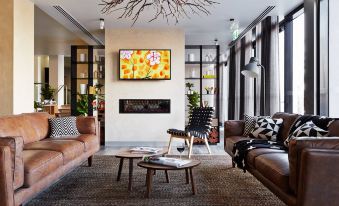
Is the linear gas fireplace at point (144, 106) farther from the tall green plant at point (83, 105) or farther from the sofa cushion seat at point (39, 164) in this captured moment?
the sofa cushion seat at point (39, 164)

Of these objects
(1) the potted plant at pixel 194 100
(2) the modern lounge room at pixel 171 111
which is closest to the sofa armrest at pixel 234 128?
(2) the modern lounge room at pixel 171 111

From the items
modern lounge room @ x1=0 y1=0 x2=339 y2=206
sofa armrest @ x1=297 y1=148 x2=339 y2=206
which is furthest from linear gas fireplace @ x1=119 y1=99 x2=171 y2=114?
sofa armrest @ x1=297 y1=148 x2=339 y2=206

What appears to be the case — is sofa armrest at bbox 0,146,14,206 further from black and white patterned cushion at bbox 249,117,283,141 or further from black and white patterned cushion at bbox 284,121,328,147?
black and white patterned cushion at bbox 249,117,283,141

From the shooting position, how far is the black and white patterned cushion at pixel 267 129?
4.25m

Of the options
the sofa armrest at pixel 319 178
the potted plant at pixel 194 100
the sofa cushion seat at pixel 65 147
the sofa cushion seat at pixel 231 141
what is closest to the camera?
the sofa armrest at pixel 319 178

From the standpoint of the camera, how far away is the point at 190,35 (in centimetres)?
807

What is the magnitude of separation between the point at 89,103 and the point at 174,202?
4702mm

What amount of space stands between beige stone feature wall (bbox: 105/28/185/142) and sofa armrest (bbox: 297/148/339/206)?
16.3ft

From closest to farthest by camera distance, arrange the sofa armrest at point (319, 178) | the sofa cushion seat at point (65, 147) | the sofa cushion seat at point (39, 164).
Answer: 1. the sofa armrest at point (319, 178)
2. the sofa cushion seat at point (39, 164)
3. the sofa cushion seat at point (65, 147)

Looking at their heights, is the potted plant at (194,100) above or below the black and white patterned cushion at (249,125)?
above

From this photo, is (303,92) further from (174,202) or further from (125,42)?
(125,42)

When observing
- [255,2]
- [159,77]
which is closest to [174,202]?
[255,2]

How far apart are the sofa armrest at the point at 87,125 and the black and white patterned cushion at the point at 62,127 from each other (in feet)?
0.52

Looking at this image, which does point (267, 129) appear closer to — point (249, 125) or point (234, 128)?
point (249, 125)
